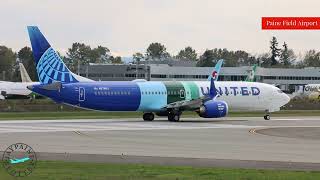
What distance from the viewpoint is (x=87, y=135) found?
3350cm

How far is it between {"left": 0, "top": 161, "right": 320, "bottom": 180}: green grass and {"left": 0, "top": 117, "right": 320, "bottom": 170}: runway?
1.58 metres

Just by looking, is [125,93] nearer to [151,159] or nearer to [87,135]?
[87,135]

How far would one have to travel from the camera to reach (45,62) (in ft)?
155

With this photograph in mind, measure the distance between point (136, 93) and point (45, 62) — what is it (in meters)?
7.21

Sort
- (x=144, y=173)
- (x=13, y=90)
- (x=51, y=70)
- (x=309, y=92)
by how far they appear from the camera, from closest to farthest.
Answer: (x=144, y=173) → (x=51, y=70) → (x=13, y=90) → (x=309, y=92)

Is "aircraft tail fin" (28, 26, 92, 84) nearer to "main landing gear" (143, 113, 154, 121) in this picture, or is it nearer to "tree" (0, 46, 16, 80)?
Answer: "main landing gear" (143, 113, 154, 121)

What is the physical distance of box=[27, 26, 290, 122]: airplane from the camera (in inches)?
1847

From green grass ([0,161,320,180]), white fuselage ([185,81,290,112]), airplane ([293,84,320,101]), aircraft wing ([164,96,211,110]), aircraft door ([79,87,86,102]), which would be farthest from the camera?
airplane ([293,84,320,101])

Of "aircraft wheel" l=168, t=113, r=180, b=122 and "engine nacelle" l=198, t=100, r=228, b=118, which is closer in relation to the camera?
"engine nacelle" l=198, t=100, r=228, b=118

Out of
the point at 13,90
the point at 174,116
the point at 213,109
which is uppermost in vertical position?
the point at 13,90

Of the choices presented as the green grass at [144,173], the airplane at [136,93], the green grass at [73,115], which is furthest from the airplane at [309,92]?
the green grass at [144,173]

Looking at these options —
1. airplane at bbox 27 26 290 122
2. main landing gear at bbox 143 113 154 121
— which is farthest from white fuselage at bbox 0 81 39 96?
main landing gear at bbox 143 113 154 121

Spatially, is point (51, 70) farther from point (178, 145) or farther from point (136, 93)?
point (178, 145)

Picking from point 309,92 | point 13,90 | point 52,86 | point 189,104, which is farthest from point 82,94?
point 309,92
